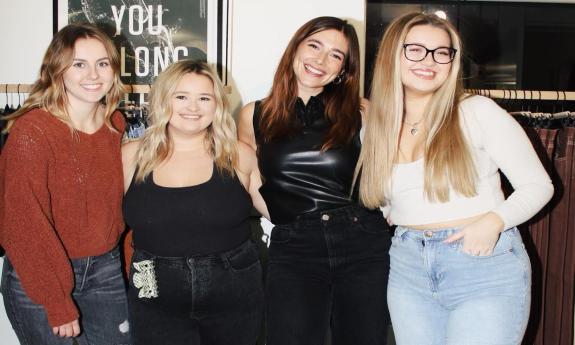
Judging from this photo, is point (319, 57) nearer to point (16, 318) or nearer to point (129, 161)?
point (129, 161)

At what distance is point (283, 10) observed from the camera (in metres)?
2.68

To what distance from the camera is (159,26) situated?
8.92ft

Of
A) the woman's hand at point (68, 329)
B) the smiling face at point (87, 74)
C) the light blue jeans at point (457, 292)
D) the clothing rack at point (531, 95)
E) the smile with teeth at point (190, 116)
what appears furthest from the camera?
the clothing rack at point (531, 95)

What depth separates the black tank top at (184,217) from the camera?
1.92 metres

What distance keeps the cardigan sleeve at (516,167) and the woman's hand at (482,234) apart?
0.03 meters

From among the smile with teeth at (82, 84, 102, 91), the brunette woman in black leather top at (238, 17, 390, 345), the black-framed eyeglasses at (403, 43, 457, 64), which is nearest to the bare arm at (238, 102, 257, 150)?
the brunette woman in black leather top at (238, 17, 390, 345)

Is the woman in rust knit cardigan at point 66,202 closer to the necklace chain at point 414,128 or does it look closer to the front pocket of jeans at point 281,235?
the front pocket of jeans at point 281,235

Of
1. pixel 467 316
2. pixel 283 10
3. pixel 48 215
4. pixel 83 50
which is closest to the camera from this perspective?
pixel 467 316

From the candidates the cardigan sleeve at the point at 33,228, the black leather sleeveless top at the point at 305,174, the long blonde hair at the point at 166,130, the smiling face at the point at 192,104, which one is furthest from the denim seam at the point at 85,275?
the black leather sleeveless top at the point at 305,174

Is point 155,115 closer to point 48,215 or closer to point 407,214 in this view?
point 48,215

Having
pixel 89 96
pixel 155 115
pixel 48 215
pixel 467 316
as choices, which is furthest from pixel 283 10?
pixel 467 316

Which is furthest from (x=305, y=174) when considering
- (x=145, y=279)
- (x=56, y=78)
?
(x=56, y=78)

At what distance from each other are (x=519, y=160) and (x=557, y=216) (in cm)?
98

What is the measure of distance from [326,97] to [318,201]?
0.46 meters
